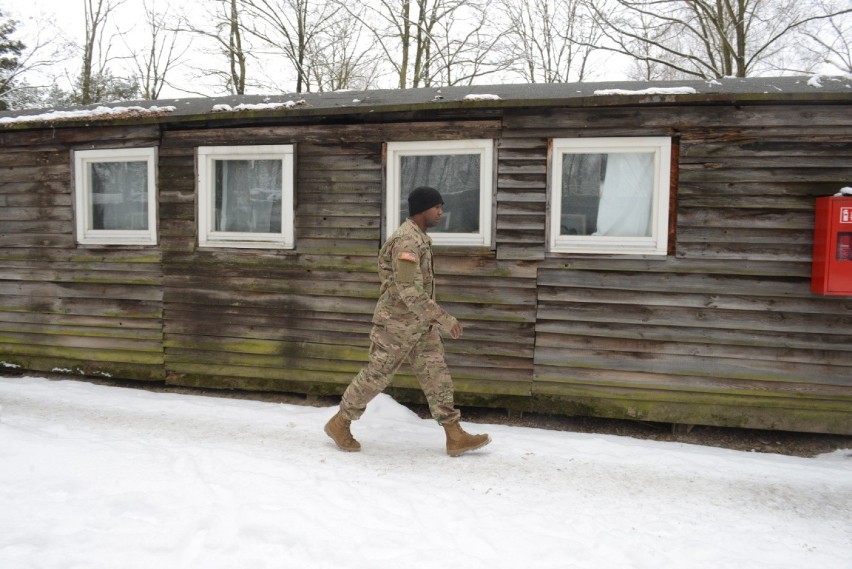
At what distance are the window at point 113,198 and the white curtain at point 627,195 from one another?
15.2 feet

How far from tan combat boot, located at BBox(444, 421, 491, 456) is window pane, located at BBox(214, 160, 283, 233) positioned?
2931mm

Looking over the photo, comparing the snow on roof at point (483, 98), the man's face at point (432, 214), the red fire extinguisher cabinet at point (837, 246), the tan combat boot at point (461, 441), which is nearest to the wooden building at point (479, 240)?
the snow on roof at point (483, 98)

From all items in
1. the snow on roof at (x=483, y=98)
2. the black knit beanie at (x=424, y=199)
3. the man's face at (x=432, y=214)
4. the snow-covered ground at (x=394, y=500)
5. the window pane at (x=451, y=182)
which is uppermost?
the snow on roof at (x=483, y=98)

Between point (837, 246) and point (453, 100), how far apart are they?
10.9ft

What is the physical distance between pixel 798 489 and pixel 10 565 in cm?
463

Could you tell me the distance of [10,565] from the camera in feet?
8.79

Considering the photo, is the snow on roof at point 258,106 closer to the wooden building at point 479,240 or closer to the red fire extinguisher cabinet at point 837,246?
the wooden building at point 479,240

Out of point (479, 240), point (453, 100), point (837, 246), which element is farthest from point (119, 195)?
point (837, 246)

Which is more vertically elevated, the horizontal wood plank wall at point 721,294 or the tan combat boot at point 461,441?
the horizontal wood plank wall at point 721,294

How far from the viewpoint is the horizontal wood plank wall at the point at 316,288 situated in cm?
546

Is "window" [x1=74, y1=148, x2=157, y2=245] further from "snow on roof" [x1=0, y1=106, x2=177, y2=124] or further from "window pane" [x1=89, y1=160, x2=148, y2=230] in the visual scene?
"snow on roof" [x1=0, y1=106, x2=177, y2=124]

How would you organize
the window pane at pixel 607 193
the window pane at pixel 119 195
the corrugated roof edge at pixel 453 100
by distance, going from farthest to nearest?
the window pane at pixel 119 195 < the window pane at pixel 607 193 < the corrugated roof edge at pixel 453 100

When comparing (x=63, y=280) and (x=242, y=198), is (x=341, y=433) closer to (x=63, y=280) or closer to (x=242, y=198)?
(x=242, y=198)

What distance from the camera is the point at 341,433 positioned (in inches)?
171
